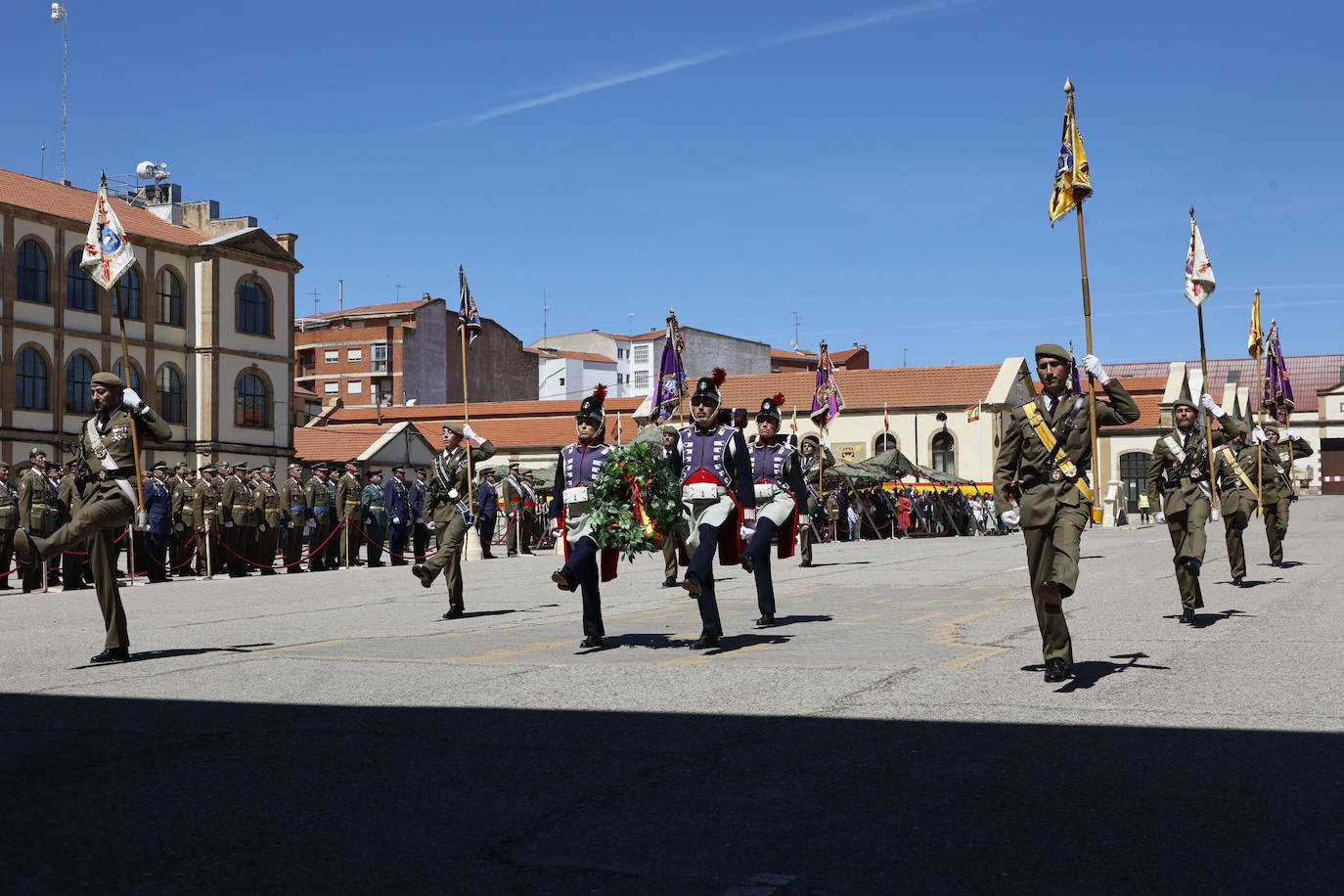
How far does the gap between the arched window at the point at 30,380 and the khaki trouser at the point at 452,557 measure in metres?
41.6

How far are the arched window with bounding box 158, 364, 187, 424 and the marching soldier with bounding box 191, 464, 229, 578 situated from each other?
3298cm

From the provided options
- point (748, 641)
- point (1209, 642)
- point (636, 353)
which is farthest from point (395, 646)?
point (636, 353)

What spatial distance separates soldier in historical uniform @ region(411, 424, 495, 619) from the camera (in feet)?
47.1

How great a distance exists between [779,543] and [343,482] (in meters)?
15.8

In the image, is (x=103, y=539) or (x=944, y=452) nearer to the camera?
(x=103, y=539)

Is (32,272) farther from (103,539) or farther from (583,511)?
(583,511)

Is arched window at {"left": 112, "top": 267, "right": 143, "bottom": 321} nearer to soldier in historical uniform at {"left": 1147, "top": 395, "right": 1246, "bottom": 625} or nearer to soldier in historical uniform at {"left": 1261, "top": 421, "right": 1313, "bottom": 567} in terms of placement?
soldier in historical uniform at {"left": 1261, "top": 421, "right": 1313, "bottom": 567}

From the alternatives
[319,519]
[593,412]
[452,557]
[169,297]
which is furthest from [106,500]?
[169,297]

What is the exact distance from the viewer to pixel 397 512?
27.5 metres

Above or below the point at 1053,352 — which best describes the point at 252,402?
above

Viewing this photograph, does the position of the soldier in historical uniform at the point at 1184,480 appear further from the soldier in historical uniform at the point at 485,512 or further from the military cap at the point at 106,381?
the soldier in historical uniform at the point at 485,512

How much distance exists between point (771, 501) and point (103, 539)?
6390 mm

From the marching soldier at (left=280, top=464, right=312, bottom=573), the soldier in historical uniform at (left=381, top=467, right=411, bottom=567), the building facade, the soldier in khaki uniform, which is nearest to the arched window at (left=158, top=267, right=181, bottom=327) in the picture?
the building facade

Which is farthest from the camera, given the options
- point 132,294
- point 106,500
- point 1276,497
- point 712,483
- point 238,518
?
point 132,294
